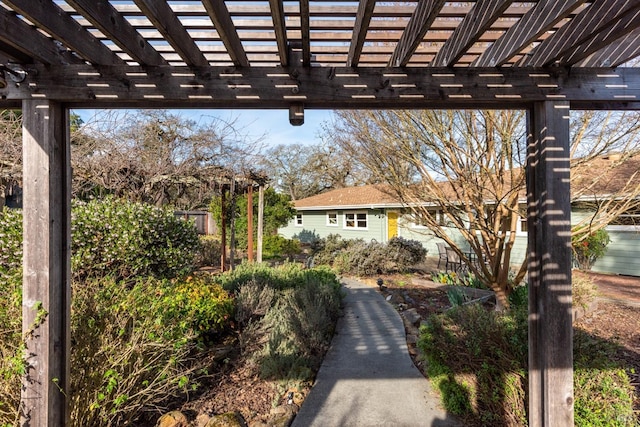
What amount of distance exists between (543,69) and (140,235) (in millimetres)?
4875

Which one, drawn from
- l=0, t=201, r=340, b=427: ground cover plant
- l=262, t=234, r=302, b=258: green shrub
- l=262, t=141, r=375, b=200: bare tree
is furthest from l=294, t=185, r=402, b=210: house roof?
l=262, t=141, r=375, b=200: bare tree

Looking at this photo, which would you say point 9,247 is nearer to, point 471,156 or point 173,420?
point 173,420

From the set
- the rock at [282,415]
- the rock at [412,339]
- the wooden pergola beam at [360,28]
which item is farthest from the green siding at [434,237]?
the wooden pergola beam at [360,28]

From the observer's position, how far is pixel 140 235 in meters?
4.49

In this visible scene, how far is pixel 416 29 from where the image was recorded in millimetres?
1701

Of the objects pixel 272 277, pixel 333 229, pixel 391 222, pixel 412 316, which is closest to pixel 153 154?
pixel 272 277

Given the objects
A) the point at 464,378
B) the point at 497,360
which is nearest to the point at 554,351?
the point at 497,360

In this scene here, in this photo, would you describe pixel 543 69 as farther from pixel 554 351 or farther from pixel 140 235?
pixel 140 235

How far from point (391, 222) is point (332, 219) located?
423 centimetres

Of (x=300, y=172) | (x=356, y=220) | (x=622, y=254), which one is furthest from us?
(x=300, y=172)

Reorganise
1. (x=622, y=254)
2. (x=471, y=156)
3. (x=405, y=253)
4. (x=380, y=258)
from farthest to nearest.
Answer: (x=405, y=253) < (x=380, y=258) < (x=622, y=254) < (x=471, y=156)

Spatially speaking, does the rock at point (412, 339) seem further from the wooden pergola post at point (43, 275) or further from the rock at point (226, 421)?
the wooden pergola post at point (43, 275)

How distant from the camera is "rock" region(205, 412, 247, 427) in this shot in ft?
7.96

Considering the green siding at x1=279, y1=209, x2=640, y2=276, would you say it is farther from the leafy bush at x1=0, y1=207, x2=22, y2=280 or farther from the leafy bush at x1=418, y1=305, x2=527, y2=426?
the leafy bush at x1=0, y1=207, x2=22, y2=280
